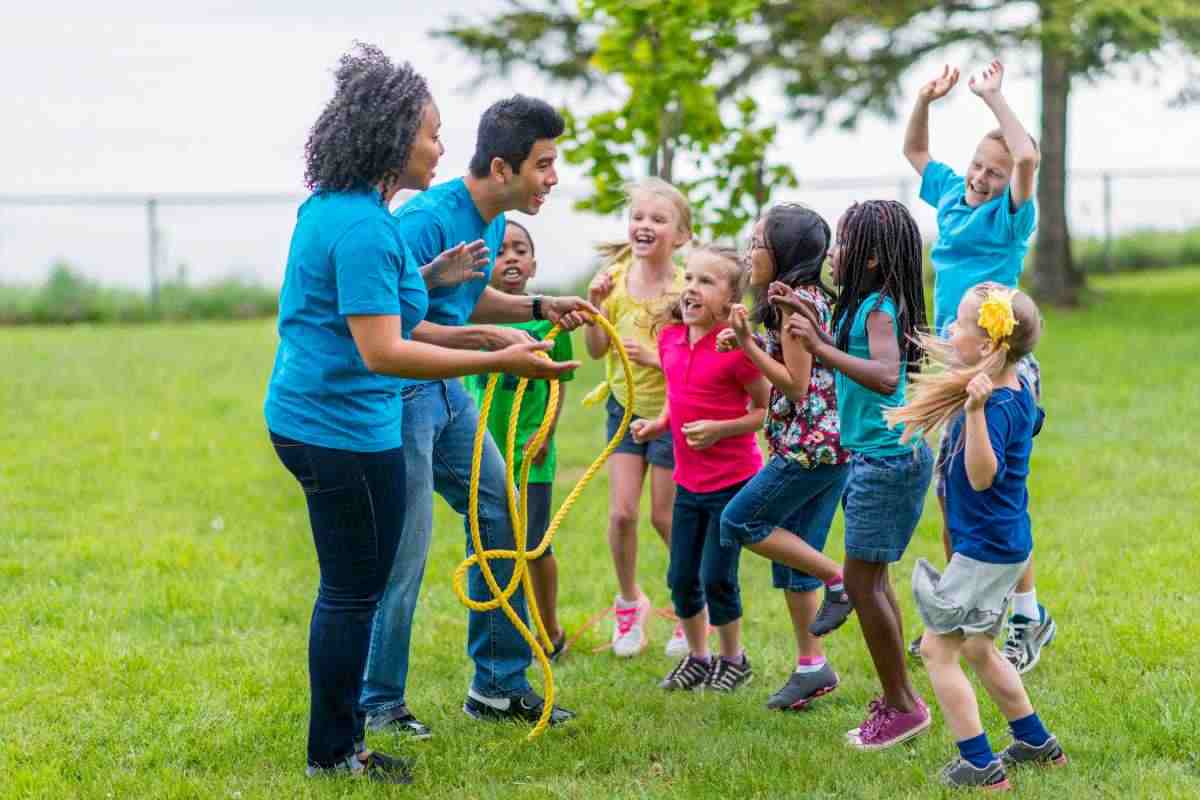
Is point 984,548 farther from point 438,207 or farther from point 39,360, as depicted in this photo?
point 39,360

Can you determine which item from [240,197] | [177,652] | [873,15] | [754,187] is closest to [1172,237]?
[873,15]

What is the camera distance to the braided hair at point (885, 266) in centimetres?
447

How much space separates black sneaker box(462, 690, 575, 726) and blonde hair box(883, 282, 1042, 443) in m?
1.63

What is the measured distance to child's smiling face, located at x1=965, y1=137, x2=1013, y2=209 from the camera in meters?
5.10

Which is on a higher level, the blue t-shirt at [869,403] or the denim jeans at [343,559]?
the blue t-shirt at [869,403]

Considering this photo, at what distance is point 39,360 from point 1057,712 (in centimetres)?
1228

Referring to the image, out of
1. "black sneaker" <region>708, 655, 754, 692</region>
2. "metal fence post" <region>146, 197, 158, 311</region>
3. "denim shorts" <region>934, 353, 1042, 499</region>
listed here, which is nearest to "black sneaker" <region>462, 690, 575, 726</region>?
"black sneaker" <region>708, 655, 754, 692</region>

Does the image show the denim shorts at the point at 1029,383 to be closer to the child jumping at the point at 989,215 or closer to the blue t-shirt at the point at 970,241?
the child jumping at the point at 989,215

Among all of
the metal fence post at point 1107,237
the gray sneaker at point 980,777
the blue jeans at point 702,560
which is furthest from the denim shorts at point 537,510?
the metal fence post at point 1107,237

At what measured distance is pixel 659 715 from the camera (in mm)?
4949

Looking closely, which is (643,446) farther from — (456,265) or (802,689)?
(456,265)

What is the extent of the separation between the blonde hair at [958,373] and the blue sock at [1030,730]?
0.91 metres

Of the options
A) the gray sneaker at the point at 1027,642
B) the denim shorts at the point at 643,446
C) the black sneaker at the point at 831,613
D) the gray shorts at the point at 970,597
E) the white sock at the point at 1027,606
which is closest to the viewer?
the gray shorts at the point at 970,597

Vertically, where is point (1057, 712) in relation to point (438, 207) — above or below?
below
